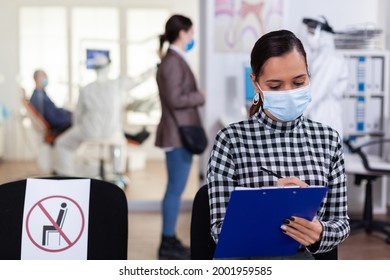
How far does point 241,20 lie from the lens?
17.4 ft

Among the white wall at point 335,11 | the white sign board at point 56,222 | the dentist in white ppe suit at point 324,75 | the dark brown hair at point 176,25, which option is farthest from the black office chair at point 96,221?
the white wall at point 335,11

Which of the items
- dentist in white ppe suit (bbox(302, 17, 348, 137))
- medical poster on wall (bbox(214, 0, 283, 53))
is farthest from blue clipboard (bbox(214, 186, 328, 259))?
medical poster on wall (bbox(214, 0, 283, 53))

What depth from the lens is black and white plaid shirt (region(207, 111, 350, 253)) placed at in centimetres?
160

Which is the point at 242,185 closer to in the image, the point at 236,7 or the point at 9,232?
the point at 9,232

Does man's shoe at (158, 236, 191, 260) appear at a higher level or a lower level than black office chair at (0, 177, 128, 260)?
lower

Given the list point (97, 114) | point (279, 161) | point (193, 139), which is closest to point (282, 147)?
point (279, 161)

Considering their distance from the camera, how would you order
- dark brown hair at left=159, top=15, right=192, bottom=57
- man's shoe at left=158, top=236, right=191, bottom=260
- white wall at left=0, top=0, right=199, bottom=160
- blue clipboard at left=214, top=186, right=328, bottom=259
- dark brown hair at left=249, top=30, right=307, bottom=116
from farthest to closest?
white wall at left=0, top=0, right=199, bottom=160 → man's shoe at left=158, top=236, right=191, bottom=260 → dark brown hair at left=159, top=15, right=192, bottom=57 → dark brown hair at left=249, top=30, right=307, bottom=116 → blue clipboard at left=214, top=186, right=328, bottom=259

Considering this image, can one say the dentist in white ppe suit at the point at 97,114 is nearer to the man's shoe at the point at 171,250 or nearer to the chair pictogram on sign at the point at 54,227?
the man's shoe at the point at 171,250

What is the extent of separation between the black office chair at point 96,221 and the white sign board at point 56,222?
0.25 feet

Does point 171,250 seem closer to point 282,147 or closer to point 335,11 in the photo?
point 282,147

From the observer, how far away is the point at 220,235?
4.78 ft

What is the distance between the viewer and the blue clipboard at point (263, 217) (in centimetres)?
137

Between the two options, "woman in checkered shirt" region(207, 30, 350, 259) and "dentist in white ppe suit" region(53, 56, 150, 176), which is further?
"dentist in white ppe suit" region(53, 56, 150, 176)

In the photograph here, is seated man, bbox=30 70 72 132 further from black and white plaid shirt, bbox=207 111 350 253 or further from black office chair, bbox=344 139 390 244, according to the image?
black and white plaid shirt, bbox=207 111 350 253
